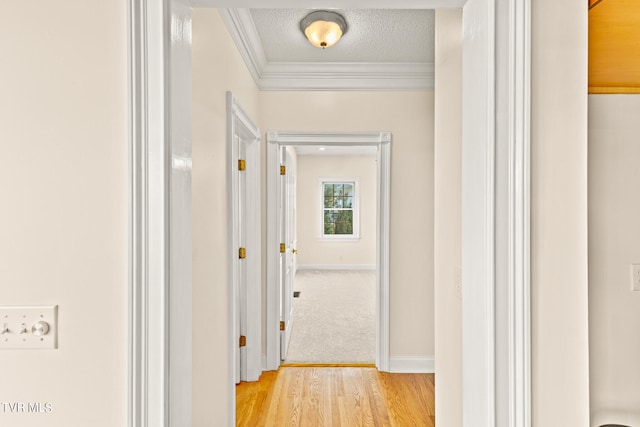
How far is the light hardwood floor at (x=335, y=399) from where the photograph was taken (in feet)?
A: 7.95

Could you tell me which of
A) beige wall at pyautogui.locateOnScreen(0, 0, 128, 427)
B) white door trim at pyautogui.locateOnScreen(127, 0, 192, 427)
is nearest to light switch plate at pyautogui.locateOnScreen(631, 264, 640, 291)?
white door trim at pyautogui.locateOnScreen(127, 0, 192, 427)

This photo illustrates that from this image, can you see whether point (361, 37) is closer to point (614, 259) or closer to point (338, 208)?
point (614, 259)

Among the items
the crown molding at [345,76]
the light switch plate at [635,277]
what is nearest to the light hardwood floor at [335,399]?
the light switch plate at [635,277]

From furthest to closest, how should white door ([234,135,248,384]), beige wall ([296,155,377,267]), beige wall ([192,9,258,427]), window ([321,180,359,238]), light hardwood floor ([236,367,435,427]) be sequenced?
window ([321,180,359,238]), beige wall ([296,155,377,267]), white door ([234,135,248,384]), light hardwood floor ([236,367,435,427]), beige wall ([192,9,258,427])

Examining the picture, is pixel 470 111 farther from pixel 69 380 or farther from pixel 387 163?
pixel 387 163

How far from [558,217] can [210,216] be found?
4.57 ft

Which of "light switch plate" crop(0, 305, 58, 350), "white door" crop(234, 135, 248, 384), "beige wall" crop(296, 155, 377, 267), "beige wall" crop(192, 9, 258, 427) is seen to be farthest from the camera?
"beige wall" crop(296, 155, 377, 267)

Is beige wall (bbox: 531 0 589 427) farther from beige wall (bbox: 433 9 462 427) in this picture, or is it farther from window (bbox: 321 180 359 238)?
window (bbox: 321 180 359 238)

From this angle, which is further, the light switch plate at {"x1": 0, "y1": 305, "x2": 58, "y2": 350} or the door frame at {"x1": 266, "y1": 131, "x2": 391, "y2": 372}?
the door frame at {"x1": 266, "y1": 131, "x2": 391, "y2": 372}

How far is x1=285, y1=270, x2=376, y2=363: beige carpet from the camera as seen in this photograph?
3.58 m

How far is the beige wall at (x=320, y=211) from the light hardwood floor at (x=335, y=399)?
209 inches

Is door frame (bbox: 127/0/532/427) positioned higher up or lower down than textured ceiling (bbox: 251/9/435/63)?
lower down

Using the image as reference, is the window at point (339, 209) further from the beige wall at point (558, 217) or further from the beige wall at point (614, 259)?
the beige wall at point (558, 217)

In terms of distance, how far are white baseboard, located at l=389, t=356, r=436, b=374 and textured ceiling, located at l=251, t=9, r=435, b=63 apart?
250 centimetres
